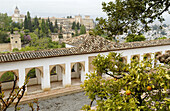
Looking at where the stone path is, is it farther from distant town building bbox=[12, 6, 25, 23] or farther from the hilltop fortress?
distant town building bbox=[12, 6, 25, 23]

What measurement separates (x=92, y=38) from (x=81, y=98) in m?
4.49

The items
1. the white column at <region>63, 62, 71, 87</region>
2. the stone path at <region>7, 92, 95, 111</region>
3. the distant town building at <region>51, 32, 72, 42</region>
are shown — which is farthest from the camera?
the distant town building at <region>51, 32, 72, 42</region>

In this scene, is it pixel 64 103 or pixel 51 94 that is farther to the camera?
pixel 51 94

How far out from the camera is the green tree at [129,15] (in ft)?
14.4

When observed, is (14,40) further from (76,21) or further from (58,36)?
(76,21)

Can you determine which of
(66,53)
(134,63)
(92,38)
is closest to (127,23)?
(134,63)

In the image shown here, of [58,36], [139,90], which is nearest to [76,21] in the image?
[58,36]

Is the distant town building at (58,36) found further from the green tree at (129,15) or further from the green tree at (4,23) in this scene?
the green tree at (129,15)

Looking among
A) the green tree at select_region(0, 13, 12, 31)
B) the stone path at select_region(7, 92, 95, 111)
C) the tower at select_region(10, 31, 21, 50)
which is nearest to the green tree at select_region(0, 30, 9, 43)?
the tower at select_region(10, 31, 21, 50)

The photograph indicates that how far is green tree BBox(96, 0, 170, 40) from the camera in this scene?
4.38 meters

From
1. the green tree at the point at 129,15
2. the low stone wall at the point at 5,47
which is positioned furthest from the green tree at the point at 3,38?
the green tree at the point at 129,15

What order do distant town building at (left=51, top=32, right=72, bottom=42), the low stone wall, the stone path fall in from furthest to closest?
distant town building at (left=51, top=32, right=72, bottom=42), the low stone wall, the stone path

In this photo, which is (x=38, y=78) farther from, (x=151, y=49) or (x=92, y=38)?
(x=151, y=49)

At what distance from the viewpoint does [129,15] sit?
4.43 metres
